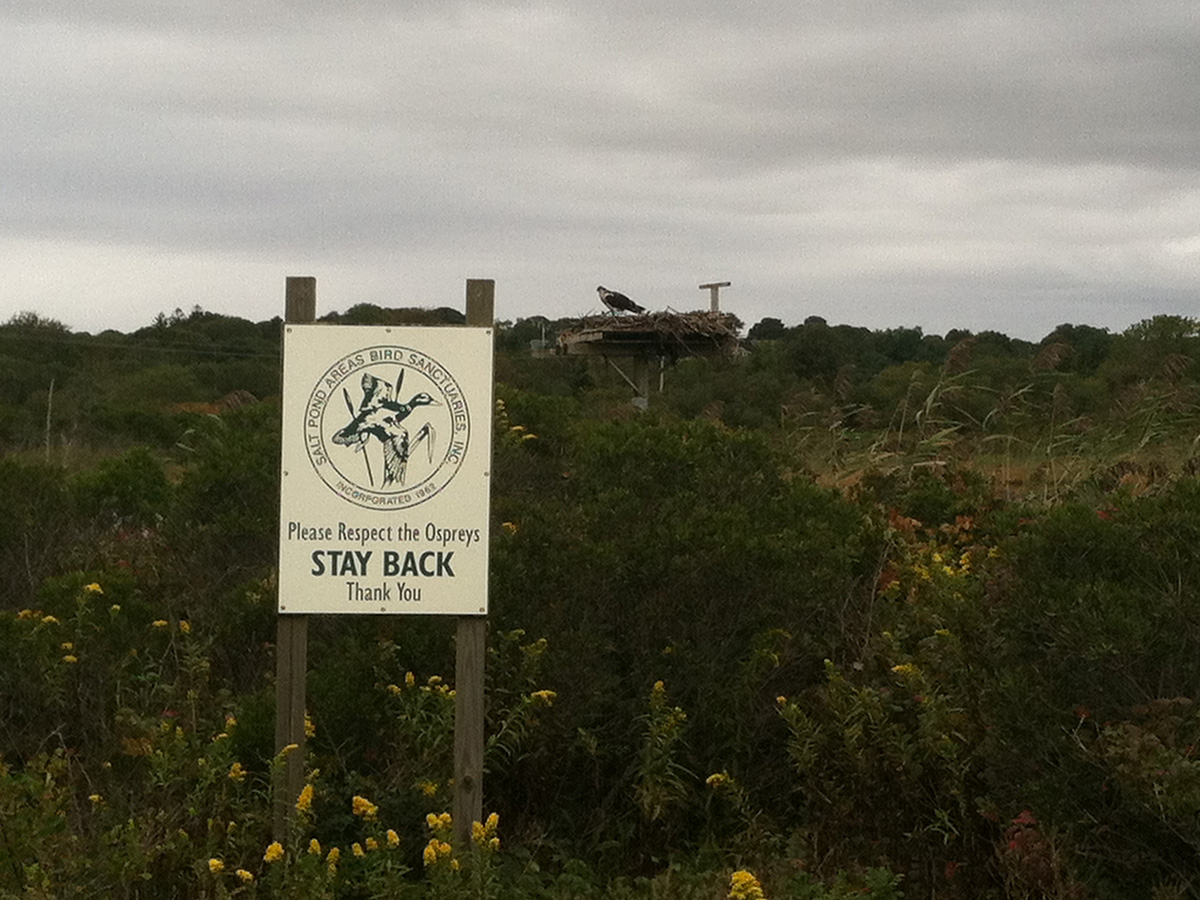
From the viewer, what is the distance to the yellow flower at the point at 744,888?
4.44 m

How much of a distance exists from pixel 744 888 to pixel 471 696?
1139mm

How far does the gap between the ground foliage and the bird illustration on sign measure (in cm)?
105

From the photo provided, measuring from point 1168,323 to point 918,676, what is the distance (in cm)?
1540

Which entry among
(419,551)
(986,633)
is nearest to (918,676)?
(986,633)

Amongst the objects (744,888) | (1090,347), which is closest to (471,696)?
(744,888)

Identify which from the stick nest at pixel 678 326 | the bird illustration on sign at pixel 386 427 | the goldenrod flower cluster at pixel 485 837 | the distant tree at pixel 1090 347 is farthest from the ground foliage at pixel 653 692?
the distant tree at pixel 1090 347

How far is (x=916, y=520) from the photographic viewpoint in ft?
27.4

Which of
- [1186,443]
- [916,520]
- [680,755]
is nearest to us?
[680,755]

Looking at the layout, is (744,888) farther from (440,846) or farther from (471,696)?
(471,696)

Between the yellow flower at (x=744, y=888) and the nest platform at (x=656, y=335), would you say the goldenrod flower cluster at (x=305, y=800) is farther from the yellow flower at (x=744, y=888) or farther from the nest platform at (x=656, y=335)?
the nest platform at (x=656, y=335)

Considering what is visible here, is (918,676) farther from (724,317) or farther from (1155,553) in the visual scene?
(724,317)

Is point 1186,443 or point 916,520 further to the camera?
point 1186,443

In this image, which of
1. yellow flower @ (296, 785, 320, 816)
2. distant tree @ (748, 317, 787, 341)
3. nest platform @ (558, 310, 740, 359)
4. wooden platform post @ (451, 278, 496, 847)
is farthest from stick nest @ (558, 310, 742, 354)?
distant tree @ (748, 317, 787, 341)

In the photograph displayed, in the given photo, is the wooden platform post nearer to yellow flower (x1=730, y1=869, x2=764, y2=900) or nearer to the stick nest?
yellow flower (x1=730, y1=869, x2=764, y2=900)
